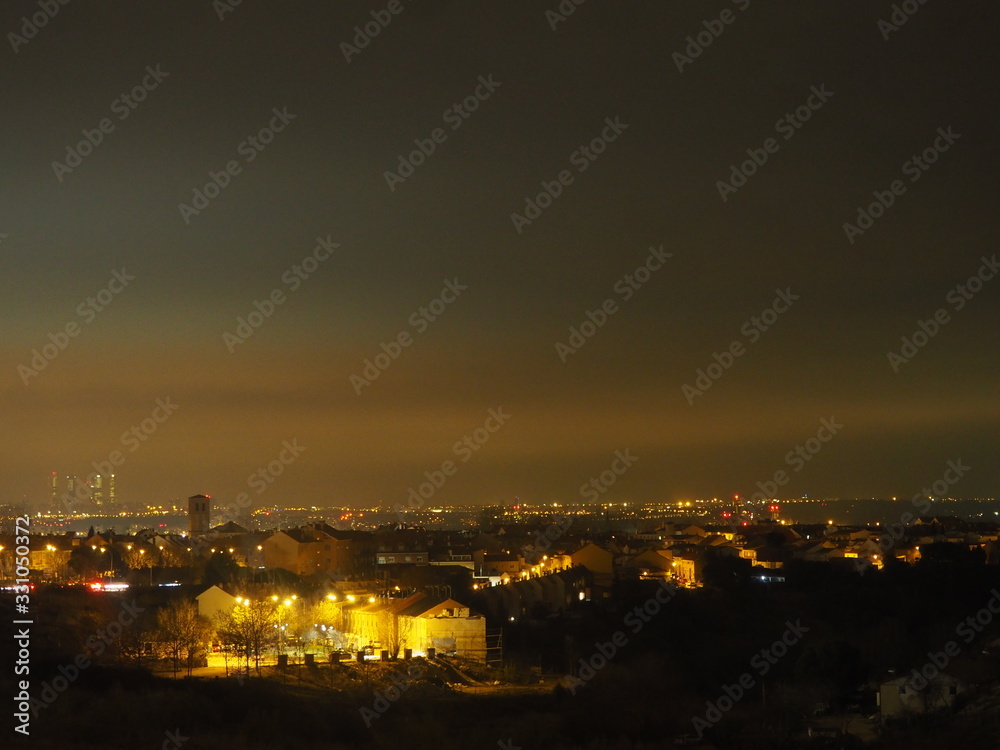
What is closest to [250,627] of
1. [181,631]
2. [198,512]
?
[181,631]

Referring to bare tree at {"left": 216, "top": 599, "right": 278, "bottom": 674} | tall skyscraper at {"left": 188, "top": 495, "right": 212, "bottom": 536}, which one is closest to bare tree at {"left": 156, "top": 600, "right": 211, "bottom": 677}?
bare tree at {"left": 216, "top": 599, "right": 278, "bottom": 674}

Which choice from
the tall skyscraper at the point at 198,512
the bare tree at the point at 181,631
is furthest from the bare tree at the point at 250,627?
the tall skyscraper at the point at 198,512

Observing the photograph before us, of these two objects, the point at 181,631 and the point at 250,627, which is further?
the point at 250,627

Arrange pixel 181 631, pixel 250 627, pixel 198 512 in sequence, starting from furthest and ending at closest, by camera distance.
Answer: pixel 198 512 → pixel 250 627 → pixel 181 631

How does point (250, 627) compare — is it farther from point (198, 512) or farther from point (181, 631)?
point (198, 512)

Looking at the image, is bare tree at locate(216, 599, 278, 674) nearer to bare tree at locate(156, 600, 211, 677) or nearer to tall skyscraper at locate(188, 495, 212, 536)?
bare tree at locate(156, 600, 211, 677)

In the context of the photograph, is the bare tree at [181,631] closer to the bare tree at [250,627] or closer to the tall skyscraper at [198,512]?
the bare tree at [250,627]

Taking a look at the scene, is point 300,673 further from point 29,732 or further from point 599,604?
point 599,604

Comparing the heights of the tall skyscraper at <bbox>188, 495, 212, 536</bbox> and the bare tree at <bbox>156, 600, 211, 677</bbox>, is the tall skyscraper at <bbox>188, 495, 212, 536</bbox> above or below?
above

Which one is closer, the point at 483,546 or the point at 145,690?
the point at 145,690

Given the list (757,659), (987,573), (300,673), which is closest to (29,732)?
(300,673)

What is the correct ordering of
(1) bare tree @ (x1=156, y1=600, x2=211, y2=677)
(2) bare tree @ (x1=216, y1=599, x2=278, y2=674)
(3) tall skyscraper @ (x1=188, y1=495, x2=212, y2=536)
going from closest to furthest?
1. (1) bare tree @ (x1=156, y1=600, x2=211, y2=677)
2. (2) bare tree @ (x1=216, y1=599, x2=278, y2=674)
3. (3) tall skyscraper @ (x1=188, y1=495, x2=212, y2=536)
